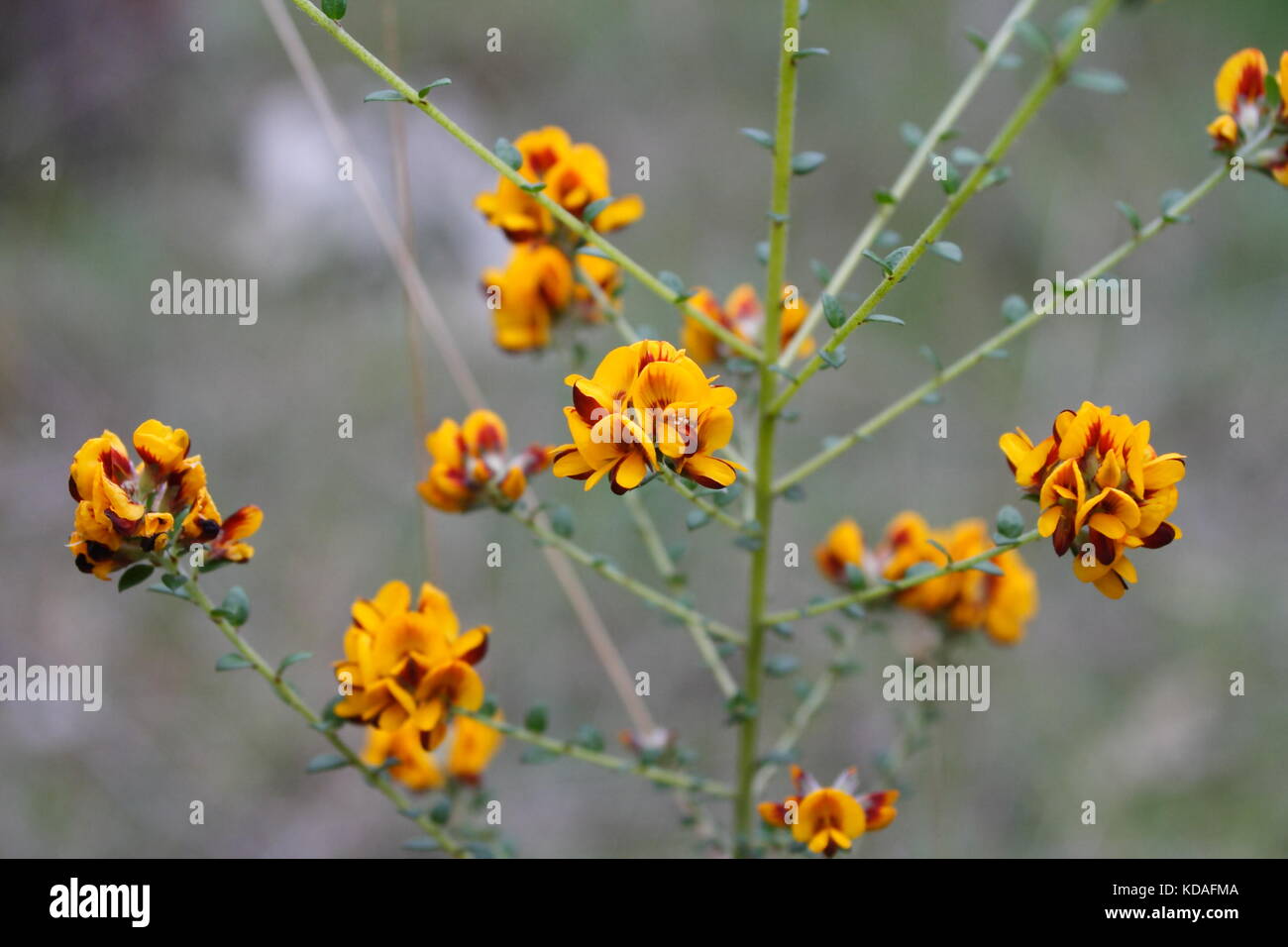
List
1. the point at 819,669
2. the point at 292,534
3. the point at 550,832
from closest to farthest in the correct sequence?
the point at 550,832
the point at 819,669
the point at 292,534

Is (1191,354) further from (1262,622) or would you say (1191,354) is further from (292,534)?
(292,534)

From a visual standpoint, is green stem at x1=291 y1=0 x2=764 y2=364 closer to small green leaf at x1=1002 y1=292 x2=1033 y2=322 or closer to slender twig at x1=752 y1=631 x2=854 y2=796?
small green leaf at x1=1002 y1=292 x2=1033 y2=322

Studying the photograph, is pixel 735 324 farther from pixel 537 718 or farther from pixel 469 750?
pixel 469 750

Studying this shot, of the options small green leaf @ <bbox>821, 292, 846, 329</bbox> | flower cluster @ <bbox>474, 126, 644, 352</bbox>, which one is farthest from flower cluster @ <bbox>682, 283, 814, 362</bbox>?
small green leaf @ <bbox>821, 292, 846, 329</bbox>

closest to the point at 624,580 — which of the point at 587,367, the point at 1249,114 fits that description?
the point at 587,367

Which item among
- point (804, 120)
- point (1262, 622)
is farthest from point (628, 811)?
point (804, 120)

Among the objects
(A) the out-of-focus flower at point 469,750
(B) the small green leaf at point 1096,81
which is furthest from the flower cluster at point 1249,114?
(A) the out-of-focus flower at point 469,750

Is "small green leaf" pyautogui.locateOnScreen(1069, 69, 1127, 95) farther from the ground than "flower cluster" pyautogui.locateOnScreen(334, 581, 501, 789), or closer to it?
farther from the ground

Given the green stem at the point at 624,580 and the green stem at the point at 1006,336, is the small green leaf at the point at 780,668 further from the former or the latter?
the green stem at the point at 1006,336
